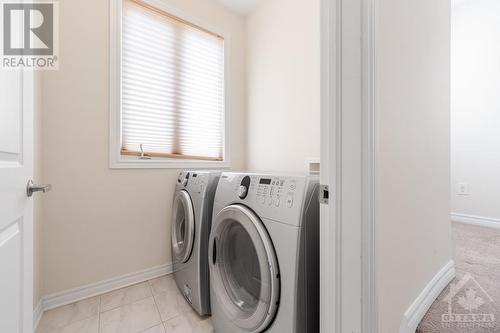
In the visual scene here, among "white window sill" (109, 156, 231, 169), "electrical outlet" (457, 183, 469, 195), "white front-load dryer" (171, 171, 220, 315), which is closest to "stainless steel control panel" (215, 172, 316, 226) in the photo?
"white front-load dryer" (171, 171, 220, 315)

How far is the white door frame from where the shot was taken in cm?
58

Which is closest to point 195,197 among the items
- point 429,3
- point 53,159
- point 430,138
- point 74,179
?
point 74,179

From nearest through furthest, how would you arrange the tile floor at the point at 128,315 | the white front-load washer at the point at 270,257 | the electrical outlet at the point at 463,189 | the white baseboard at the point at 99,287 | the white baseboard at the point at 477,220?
the white front-load washer at the point at 270,257 < the tile floor at the point at 128,315 < the white baseboard at the point at 99,287 < the white baseboard at the point at 477,220 < the electrical outlet at the point at 463,189

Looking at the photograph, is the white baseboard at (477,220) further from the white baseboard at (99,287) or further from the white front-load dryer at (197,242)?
the white baseboard at (99,287)

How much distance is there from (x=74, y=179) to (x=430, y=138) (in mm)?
2117

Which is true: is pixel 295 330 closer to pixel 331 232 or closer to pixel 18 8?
pixel 331 232

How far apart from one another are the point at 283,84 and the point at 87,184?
1.74 m

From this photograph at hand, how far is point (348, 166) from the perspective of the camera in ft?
2.00

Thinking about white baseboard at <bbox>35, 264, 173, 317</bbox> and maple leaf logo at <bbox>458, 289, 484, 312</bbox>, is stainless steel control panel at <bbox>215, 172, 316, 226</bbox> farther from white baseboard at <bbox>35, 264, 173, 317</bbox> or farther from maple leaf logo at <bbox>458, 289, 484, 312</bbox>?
white baseboard at <bbox>35, 264, 173, 317</bbox>

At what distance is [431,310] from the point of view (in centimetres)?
92

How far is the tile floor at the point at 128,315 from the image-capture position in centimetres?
119

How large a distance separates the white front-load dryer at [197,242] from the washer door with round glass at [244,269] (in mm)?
170

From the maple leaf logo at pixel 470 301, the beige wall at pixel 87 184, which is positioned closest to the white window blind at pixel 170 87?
the beige wall at pixel 87 184

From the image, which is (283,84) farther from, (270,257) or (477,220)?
(477,220)
